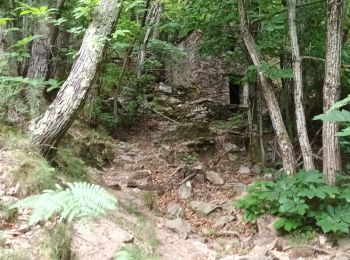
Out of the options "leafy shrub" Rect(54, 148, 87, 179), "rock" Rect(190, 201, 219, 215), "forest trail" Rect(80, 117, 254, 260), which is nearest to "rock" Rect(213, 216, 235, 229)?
"forest trail" Rect(80, 117, 254, 260)

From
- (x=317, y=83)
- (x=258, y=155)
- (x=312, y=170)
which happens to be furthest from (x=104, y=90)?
(x=312, y=170)

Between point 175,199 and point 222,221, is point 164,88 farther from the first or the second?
point 222,221

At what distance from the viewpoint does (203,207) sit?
6.55 meters

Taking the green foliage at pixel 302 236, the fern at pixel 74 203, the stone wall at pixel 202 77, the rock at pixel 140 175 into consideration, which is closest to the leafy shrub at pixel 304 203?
the green foliage at pixel 302 236

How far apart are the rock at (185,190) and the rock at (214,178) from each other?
473 millimetres

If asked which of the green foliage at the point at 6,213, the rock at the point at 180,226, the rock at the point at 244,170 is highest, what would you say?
the green foliage at the point at 6,213

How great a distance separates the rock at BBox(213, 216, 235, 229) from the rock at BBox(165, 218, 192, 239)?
0.42 m

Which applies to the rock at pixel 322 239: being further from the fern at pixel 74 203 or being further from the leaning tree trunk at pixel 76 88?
the leaning tree trunk at pixel 76 88

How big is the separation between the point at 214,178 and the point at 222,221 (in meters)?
1.52

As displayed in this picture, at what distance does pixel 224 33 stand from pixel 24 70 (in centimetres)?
392

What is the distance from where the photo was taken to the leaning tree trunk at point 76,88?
5.24m

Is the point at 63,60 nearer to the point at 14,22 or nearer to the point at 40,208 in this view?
the point at 14,22

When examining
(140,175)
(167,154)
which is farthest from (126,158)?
(140,175)

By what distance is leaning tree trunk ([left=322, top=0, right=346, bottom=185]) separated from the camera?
17.5 feet
